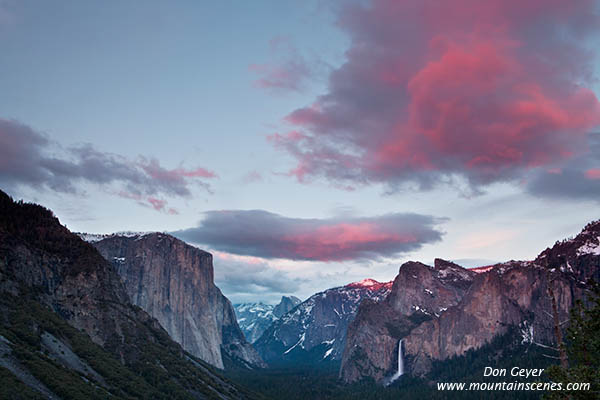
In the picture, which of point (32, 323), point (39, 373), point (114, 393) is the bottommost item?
point (114, 393)

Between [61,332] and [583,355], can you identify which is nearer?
[583,355]

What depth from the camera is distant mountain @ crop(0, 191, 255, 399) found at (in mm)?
113625

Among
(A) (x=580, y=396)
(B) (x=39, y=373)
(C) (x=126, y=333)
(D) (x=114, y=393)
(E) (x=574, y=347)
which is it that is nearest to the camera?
(A) (x=580, y=396)

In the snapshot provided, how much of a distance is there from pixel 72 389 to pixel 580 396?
114 m

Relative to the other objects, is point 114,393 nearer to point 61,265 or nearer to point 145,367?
point 145,367

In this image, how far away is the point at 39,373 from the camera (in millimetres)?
A: 111000

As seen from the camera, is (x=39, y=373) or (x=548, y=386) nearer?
(x=548, y=386)

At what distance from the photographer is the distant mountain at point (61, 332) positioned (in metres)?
114

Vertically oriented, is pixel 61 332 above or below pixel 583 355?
below

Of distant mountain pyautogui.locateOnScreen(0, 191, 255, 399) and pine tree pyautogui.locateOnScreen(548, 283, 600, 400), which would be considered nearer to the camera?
pine tree pyautogui.locateOnScreen(548, 283, 600, 400)

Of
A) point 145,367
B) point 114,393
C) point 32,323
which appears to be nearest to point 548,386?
point 114,393

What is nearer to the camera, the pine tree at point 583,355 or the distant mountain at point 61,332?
the pine tree at point 583,355

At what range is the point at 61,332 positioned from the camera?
151000 mm

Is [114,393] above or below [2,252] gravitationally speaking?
below
